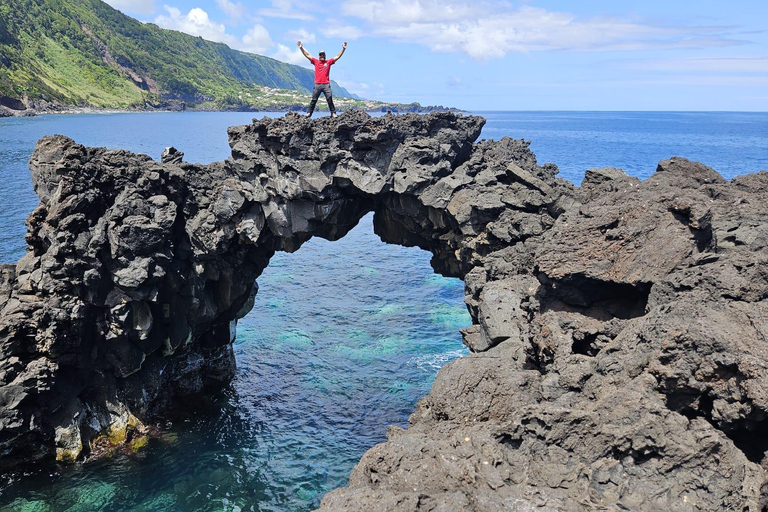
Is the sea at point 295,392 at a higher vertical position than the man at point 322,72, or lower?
lower

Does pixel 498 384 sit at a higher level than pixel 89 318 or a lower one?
higher

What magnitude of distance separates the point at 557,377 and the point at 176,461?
18627 millimetres

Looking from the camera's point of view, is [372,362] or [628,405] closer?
[628,405]

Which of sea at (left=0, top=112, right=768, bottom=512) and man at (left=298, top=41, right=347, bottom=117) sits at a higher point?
man at (left=298, top=41, right=347, bottom=117)

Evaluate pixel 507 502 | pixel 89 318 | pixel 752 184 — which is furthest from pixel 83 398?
pixel 752 184

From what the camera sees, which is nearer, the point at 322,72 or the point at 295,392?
the point at 322,72

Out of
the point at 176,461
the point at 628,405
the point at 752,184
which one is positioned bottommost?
the point at 176,461

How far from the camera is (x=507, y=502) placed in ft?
28.5

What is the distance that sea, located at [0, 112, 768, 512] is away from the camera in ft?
73.5

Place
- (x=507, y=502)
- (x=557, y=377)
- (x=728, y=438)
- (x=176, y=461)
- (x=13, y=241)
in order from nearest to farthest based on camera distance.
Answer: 1. (x=507, y=502)
2. (x=728, y=438)
3. (x=557, y=377)
4. (x=176, y=461)
5. (x=13, y=241)

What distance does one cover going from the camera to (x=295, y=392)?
102 feet

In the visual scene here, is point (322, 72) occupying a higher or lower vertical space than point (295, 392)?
higher

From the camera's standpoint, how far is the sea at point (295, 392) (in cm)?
2241

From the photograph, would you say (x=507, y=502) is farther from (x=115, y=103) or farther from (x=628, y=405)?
(x=115, y=103)
